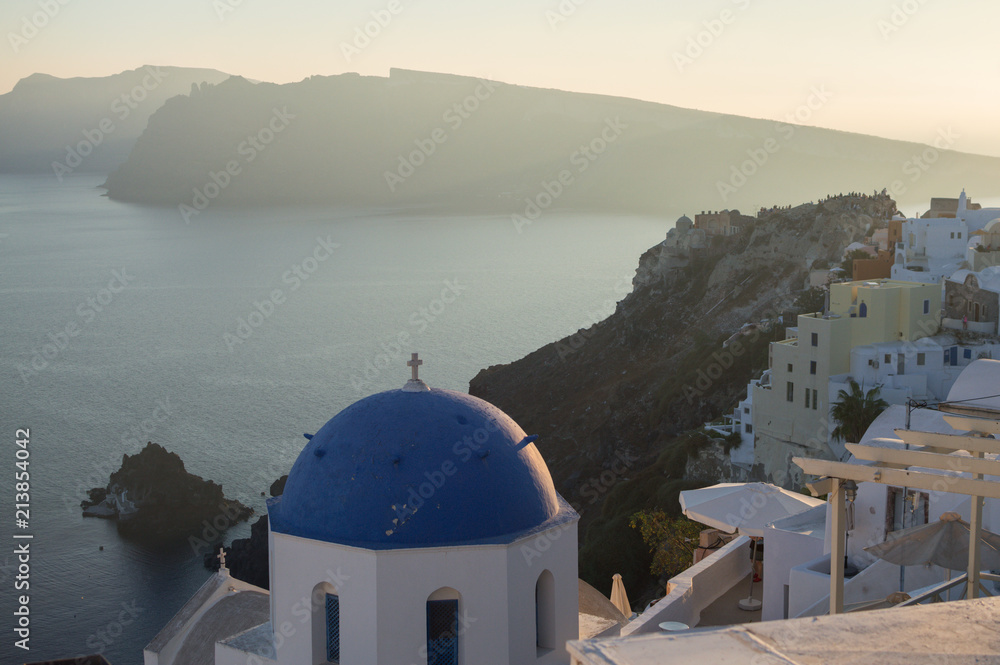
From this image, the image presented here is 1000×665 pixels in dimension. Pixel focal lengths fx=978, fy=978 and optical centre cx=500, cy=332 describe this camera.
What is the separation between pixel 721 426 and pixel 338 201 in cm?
16760

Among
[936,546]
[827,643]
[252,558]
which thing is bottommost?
[252,558]

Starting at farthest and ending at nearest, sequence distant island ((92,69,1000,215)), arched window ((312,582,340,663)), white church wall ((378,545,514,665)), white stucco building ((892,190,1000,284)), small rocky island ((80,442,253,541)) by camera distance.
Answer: distant island ((92,69,1000,215)), white stucco building ((892,190,1000,284)), small rocky island ((80,442,253,541)), arched window ((312,582,340,663)), white church wall ((378,545,514,665))

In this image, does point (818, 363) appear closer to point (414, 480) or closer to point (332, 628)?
point (414, 480)

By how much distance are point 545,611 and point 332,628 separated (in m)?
1.94

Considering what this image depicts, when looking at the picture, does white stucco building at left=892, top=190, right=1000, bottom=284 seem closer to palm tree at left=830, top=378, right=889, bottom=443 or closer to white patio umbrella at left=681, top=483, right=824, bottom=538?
palm tree at left=830, top=378, right=889, bottom=443

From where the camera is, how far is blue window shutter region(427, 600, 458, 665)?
839 cm

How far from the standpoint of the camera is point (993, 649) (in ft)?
12.3

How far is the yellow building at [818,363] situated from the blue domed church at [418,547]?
20.0m

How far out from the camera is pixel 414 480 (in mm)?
8570

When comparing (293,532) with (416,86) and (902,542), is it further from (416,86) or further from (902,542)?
(416,86)

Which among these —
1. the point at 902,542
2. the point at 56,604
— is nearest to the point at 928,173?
the point at 56,604

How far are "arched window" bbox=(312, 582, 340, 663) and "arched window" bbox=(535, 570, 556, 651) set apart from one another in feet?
5.95

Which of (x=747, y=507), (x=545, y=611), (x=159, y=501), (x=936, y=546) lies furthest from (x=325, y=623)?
(x=159, y=501)

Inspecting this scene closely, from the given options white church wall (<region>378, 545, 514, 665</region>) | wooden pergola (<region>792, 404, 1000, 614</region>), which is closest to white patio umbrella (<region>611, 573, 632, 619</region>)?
white church wall (<region>378, 545, 514, 665</region>)
